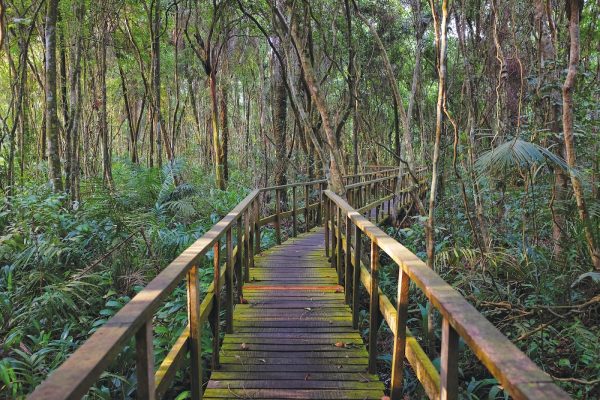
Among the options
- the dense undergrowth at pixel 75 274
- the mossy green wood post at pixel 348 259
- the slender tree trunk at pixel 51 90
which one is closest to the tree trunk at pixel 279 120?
the dense undergrowth at pixel 75 274

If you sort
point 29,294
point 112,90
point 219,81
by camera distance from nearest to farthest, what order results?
point 29,294 → point 219,81 → point 112,90

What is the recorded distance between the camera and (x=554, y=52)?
20.8 feet

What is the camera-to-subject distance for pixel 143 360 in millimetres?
1914

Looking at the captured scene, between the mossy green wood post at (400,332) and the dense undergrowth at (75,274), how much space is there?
86.5 inches

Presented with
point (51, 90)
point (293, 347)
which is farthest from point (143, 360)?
point (51, 90)

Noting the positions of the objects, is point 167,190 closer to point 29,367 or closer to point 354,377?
point 29,367

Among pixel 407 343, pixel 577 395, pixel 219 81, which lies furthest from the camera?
pixel 219 81

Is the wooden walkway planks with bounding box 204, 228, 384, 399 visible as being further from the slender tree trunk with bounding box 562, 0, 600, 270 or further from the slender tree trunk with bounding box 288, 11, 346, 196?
the slender tree trunk with bounding box 562, 0, 600, 270

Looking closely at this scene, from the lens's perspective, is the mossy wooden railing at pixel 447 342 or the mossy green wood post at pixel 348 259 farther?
the mossy green wood post at pixel 348 259

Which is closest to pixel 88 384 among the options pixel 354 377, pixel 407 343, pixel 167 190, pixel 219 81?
pixel 407 343

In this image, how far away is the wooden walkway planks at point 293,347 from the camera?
326cm

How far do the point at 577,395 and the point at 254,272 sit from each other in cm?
405

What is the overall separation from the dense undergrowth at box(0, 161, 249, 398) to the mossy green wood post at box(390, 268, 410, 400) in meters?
Answer: 2.20

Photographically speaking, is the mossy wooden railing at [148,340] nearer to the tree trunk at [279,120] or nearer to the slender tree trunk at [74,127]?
the slender tree trunk at [74,127]
